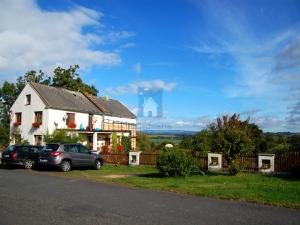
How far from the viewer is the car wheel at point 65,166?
21.1 m

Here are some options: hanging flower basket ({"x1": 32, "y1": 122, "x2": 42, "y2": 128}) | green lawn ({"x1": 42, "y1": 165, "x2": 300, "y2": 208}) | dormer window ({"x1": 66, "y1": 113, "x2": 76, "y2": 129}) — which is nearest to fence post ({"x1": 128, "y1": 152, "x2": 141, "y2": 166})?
green lawn ({"x1": 42, "y1": 165, "x2": 300, "y2": 208})

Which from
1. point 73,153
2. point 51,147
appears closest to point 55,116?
point 51,147

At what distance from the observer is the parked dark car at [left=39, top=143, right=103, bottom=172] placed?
21078 mm

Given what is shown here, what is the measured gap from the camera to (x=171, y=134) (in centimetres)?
4284

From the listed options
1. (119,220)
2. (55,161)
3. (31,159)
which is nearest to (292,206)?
(119,220)

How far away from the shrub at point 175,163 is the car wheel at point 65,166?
246 inches

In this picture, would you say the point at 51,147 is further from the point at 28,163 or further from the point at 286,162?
the point at 286,162

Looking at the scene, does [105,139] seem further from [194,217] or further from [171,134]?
[194,217]

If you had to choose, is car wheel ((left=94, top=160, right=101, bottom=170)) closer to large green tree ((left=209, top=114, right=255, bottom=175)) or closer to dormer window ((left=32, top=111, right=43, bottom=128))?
large green tree ((left=209, top=114, right=255, bottom=175))

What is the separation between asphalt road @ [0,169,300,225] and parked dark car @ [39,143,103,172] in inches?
335

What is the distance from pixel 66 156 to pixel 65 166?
58cm

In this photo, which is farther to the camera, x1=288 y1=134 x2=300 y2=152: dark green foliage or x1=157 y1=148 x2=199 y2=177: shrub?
x1=288 y1=134 x2=300 y2=152: dark green foliage

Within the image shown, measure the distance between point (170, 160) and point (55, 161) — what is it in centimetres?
716

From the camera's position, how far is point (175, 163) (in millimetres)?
17703
